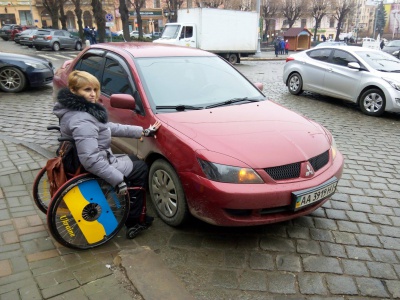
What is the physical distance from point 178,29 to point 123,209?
734 inches

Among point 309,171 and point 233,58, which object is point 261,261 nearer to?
point 309,171

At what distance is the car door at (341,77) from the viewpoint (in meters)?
8.86

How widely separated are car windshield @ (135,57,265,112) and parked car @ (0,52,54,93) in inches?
262

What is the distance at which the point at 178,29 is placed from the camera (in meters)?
20.3

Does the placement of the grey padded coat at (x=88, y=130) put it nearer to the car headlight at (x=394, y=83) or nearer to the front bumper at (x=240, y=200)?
the front bumper at (x=240, y=200)

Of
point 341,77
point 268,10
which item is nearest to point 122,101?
point 341,77

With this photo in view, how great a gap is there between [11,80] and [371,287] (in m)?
9.60

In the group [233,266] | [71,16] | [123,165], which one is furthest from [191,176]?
[71,16]

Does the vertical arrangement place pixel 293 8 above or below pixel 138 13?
→ above

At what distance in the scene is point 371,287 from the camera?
278 cm

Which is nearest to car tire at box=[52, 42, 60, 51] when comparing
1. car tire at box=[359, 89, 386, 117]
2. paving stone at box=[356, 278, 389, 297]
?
car tire at box=[359, 89, 386, 117]

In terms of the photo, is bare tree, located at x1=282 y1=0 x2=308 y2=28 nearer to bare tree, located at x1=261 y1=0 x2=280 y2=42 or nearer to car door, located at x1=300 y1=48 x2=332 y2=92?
bare tree, located at x1=261 y1=0 x2=280 y2=42

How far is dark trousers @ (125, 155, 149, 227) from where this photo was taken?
316cm

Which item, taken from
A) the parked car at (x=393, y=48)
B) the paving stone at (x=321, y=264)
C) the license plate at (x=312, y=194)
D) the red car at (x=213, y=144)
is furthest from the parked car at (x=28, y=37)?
the paving stone at (x=321, y=264)
